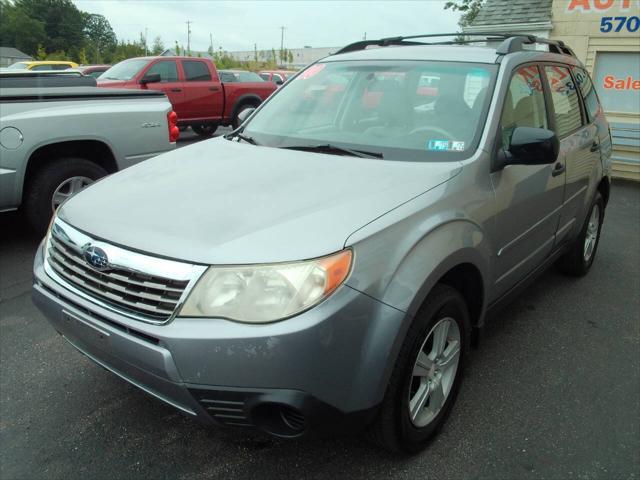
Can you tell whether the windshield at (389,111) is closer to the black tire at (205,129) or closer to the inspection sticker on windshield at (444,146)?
the inspection sticker on windshield at (444,146)

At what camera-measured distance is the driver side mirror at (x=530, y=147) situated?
257 cm

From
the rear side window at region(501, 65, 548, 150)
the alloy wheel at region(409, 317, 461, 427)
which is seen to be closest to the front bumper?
the alloy wheel at region(409, 317, 461, 427)

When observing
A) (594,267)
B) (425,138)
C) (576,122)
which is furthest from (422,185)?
(594,267)

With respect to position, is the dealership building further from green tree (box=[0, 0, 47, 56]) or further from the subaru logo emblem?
green tree (box=[0, 0, 47, 56])

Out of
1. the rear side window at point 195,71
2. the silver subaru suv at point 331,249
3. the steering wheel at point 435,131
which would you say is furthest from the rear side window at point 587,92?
the rear side window at point 195,71

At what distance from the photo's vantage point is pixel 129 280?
1981 mm

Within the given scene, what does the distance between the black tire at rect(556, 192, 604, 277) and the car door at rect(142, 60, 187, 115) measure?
9.44 metres

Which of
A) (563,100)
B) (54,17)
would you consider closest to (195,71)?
(563,100)

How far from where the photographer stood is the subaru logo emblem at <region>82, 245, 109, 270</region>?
2055 millimetres

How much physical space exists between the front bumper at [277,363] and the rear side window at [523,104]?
1372mm

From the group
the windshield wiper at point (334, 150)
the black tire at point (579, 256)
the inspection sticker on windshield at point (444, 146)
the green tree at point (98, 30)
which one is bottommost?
the black tire at point (579, 256)

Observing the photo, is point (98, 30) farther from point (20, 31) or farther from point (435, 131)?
point (435, 131)

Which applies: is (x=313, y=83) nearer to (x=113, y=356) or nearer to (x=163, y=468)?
(x=113, y=356)

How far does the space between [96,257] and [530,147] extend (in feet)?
6.53
